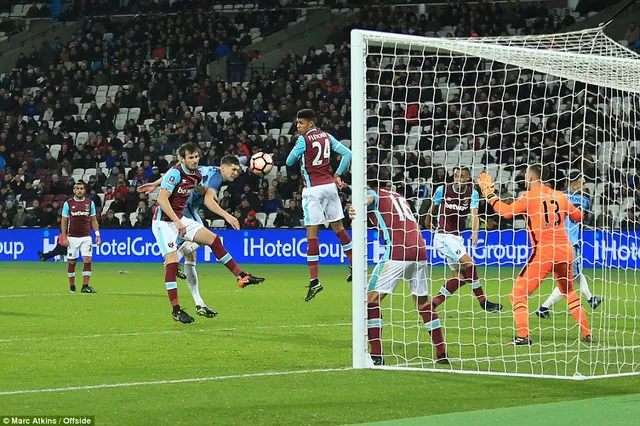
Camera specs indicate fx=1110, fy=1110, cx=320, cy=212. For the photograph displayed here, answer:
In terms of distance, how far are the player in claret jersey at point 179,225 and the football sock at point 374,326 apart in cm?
336

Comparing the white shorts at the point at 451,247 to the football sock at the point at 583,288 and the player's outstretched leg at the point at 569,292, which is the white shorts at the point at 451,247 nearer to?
the football sock at the point at 583,288

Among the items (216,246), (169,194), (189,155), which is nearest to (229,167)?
(189,155)

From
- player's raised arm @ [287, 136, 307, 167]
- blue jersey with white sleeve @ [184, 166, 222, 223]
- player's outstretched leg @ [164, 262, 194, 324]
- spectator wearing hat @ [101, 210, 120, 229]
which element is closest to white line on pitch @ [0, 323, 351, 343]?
player's outstretched leg @ [164, 262, 194, 324]

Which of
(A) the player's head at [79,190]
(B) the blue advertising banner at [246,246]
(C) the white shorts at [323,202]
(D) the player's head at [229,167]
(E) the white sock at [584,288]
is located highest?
(D) the player's head at [229,167]

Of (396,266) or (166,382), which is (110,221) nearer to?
(396,266)

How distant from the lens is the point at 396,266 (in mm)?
9148

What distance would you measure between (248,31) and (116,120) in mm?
5416

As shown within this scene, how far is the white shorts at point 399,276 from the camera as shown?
9109 millimetres

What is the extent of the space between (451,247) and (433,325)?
420 cm

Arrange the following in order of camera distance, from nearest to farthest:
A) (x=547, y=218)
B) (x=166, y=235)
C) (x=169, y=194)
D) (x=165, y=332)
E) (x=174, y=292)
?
(x=547, y=218)
(x=165, y=332)
(x=169, y=194)
(x=174, y=292)
(x=166, y=235)

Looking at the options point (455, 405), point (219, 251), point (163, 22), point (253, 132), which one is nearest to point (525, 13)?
point (253, 132)

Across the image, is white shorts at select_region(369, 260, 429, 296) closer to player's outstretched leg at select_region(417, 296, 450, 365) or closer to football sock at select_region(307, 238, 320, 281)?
player's outstretched leg at select_region(417, 296, 450, 365)

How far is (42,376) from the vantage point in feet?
28.3

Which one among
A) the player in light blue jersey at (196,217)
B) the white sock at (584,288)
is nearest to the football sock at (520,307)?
the white sock at (584,288)
